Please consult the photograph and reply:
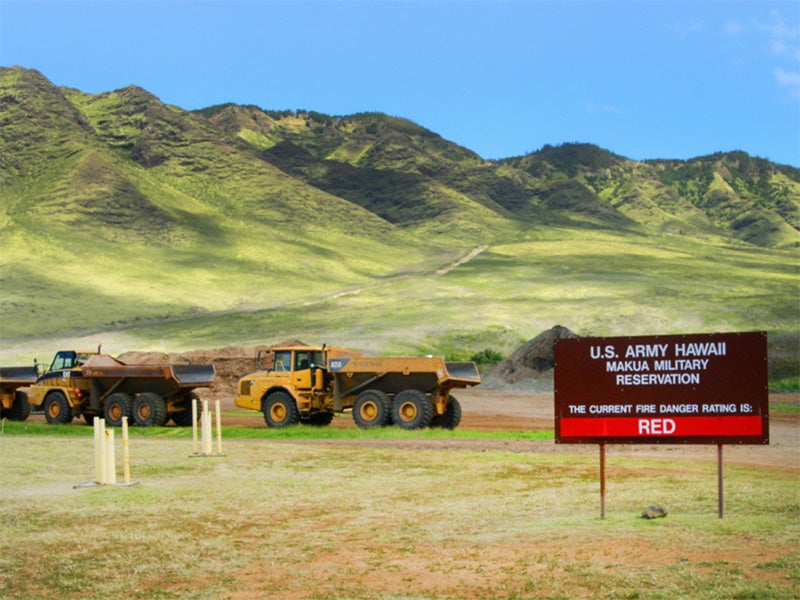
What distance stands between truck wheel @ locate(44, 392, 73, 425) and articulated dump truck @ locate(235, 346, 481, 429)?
21.0 feet

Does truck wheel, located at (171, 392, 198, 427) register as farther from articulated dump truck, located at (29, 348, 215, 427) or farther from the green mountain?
the green mountain

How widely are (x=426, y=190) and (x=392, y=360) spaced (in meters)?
172

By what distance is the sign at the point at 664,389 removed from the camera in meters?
11.7

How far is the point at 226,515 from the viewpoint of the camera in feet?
47.1

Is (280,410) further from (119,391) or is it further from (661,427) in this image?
(661,427)

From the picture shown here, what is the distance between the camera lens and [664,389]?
1194 centimetres

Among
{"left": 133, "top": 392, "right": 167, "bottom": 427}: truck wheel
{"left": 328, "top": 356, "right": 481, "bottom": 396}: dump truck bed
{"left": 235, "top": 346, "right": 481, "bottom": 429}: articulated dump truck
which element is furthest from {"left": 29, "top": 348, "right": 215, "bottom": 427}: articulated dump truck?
{"left": 328, "top": 356, "right": 481, "bottom": 396}: dump truck bed

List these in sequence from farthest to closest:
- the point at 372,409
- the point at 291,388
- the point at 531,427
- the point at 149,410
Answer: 1. the point at 149,410
2. the point at 531,427
3. the point at 291,388
4. the point at 372,409

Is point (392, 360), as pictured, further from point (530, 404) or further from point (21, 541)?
point (21, 541)

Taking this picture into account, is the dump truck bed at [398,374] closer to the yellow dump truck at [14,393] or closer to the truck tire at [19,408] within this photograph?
the yellow dump truck at [14,393]

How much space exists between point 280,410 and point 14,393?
37.9ft

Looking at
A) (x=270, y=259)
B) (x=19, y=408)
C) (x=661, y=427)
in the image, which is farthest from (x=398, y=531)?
(x=270, y=259)

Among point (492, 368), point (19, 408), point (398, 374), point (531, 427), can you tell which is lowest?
point (531, 427)

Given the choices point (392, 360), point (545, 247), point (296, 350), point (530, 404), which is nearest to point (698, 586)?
point (392, 360)
